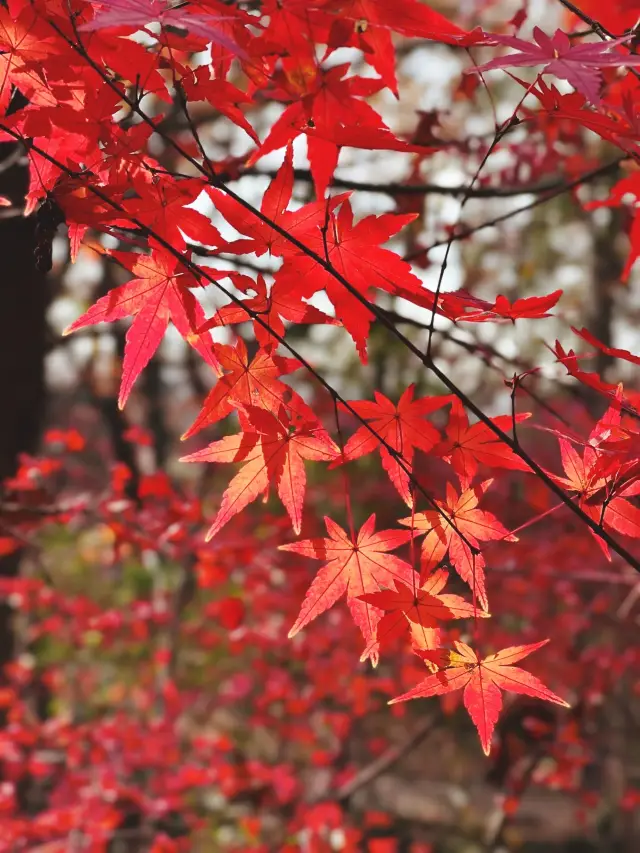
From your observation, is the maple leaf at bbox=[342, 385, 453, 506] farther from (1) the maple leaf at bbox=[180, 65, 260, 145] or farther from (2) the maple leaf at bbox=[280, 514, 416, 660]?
(1) the maple leaf at bbox=[180, 65, 260, 145]

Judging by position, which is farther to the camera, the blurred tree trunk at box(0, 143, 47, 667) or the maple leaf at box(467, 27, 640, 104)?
the blurred tree trunk at box(0, 143, 47, 667)

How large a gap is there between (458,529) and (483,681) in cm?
20

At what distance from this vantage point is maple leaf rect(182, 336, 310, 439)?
1027 millimetres

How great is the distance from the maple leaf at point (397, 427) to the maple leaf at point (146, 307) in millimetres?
236

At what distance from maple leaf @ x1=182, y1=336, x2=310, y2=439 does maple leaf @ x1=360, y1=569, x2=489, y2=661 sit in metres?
0.28

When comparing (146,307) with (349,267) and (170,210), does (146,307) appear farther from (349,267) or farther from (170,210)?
(349,267)

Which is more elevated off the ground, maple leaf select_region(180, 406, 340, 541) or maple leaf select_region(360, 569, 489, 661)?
maple leaf select_region(180, 406, 340, 541)

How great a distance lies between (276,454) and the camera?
1028mm

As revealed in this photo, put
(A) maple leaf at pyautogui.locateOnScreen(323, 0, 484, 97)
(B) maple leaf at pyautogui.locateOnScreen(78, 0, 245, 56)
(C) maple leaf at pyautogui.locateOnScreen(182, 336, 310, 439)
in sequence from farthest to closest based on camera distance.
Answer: (C) maple leaf at pyautogui.locateOnScreen(182, 336, 310, 439) → (A) maple leaf at pyautogui.locateOnScreen(323, 0, 484, 97) → (B) maple leaf at pyautogui.locateOnScreen(78, 0, 245, 56)

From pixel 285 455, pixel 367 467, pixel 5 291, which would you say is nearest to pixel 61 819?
pixel 5 291

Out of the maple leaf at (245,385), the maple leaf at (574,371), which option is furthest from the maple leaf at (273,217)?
the maple leaf at (574,371)

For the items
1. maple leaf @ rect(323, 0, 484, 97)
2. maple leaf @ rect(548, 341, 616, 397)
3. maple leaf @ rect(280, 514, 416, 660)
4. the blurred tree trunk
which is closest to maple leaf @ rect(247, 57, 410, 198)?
maple leaf @ rect(323, 0, 484, 97)

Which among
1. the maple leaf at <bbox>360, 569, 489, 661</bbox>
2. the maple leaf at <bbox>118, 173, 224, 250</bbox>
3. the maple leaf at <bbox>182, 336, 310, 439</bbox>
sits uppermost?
the maple leaf at <bbox>118, 173, 224, 250</bbox>

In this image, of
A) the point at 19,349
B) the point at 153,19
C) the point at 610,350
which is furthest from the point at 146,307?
the point at 19,349
